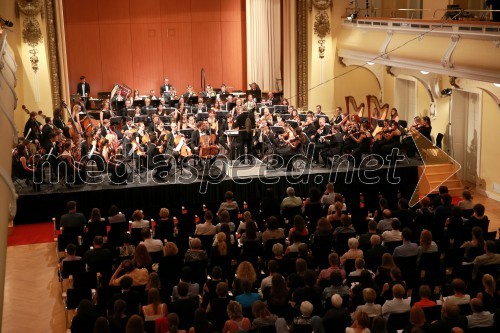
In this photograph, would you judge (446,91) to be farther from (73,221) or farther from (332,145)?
(73,221)

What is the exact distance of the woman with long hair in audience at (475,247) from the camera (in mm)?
9070

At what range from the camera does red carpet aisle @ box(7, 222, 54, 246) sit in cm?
1300

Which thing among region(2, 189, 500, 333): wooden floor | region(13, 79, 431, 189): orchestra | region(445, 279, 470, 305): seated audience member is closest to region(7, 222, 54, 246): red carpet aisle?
region(2, 189, 500, 333): wooden floor

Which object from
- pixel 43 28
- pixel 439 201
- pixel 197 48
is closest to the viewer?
pixel 439 201

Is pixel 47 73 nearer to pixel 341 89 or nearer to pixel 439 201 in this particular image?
pixel 341 89

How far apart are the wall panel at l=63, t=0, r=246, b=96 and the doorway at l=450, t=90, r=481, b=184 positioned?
367 inches

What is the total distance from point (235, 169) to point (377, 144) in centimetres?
337

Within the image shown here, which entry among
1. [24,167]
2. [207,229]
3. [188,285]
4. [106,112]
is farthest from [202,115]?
[188,285]

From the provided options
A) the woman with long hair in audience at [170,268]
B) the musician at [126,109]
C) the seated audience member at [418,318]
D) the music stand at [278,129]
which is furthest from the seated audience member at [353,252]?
the musician at [126,109]

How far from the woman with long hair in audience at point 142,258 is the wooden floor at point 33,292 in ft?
4.97

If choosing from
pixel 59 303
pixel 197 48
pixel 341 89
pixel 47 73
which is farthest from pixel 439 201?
pixel 197 48

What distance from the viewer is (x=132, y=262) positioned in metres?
8.61

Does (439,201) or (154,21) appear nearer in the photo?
(439,201)

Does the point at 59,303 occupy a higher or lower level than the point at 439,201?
lower
